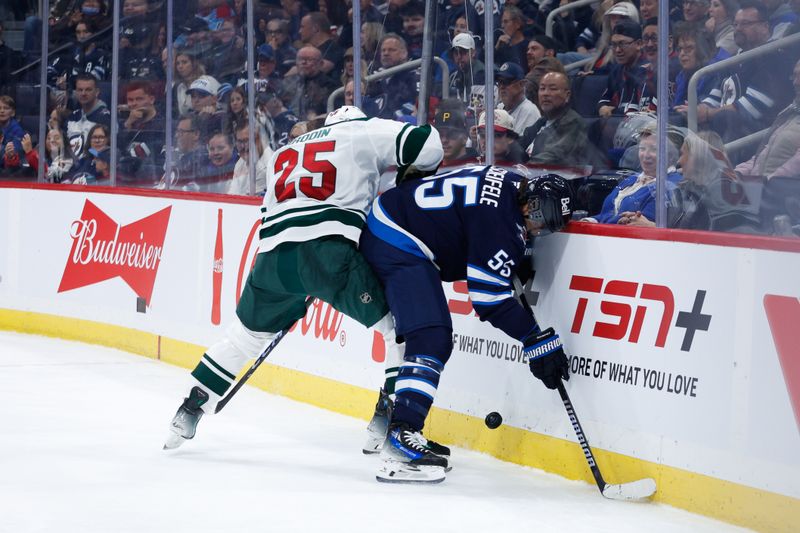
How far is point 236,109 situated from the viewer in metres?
6.50

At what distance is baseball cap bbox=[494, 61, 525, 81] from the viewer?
4840 millimetres

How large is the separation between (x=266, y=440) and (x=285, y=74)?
2.55m

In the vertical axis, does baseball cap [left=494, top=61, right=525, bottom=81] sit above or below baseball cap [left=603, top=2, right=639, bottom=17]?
below

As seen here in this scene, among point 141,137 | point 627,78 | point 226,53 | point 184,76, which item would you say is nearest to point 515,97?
point 627,78

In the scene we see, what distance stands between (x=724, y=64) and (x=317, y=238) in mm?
1599

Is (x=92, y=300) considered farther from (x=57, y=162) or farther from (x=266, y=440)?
(x=266, y=440)

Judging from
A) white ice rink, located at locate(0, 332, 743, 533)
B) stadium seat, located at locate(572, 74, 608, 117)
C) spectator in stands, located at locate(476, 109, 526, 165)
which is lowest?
white ice rink, located at locate(0, 332, 743, 533)

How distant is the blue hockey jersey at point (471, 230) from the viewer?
3703 millimetres

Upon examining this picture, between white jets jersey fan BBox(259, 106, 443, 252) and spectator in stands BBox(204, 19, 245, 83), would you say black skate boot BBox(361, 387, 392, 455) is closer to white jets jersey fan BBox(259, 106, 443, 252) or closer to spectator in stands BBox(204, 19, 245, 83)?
white jets jersey fan BBox(259, 106, 443, 252)

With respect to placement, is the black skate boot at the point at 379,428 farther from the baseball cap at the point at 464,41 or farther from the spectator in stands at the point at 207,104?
the spectator in stands at the point at 207,104

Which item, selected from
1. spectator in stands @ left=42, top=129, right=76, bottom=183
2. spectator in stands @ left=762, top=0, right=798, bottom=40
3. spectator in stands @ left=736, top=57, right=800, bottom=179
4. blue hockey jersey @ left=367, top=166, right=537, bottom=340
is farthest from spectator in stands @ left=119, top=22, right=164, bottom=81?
spectator in stands @ left=736, top=57, right=800, bottom=179

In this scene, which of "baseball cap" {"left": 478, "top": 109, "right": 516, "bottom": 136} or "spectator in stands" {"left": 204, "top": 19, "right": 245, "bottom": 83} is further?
"spectator in stands" {"left": 204, "top": 19, "right": 245, "bottom": 83}

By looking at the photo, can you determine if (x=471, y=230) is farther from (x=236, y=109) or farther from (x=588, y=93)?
(x=236, y=109)

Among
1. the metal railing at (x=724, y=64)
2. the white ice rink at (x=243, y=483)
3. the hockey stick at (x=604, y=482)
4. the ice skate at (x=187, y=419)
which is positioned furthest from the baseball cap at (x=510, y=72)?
the ice skate at (x=187, y=419)
